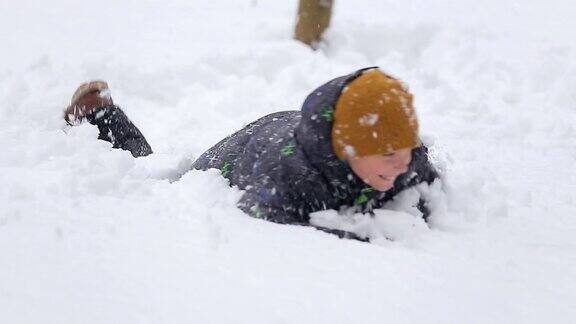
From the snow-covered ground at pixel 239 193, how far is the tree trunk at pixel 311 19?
17cm

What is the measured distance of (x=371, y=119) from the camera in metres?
2.46

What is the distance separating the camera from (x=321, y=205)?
2.59 metres

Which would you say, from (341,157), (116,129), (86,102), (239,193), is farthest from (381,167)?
(86,102)

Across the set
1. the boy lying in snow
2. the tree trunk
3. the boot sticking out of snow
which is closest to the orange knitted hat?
the boy lying in snow

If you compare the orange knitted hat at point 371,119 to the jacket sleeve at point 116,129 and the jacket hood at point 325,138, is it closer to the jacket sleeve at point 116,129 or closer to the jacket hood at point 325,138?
the jacket hood at point 325,138

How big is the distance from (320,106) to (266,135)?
1.50 ft

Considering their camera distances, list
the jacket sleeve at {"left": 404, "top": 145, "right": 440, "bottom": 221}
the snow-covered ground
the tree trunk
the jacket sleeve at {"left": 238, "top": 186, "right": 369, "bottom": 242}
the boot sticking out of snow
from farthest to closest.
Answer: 1. the tree trunk
2. the boot sticking out of snow
3. the jacket sleeve at {"left": 404, "top": 145, "right": 440, "bottom": 221}
4. the jacket sleeve at {"left": 238, "top": 186, "right": 369, "bottom": 242}
5. the snow-covered ground

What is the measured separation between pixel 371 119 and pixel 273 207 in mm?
555

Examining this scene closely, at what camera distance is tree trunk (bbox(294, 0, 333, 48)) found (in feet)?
19.2

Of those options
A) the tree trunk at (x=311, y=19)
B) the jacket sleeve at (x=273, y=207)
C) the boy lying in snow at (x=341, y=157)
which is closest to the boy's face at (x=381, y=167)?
the boy lying in snow at (x=341, y=157)

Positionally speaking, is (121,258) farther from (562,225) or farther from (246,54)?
(246,54)

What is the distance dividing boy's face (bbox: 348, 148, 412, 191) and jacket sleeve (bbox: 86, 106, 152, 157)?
161cm

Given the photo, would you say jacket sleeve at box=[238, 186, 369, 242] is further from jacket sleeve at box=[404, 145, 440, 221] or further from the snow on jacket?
jacket sleeve at box=[404, 145, 440, 221]

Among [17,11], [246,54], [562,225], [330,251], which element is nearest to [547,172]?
[562,225]
